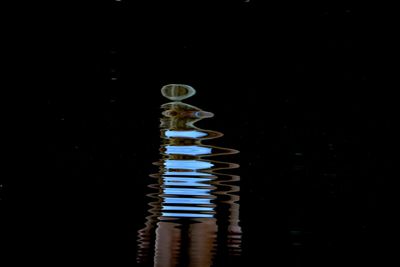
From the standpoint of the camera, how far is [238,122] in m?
2.54

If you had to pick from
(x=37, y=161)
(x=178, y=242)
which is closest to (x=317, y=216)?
(x=178, y=242)

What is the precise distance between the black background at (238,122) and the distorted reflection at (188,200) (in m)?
0.04

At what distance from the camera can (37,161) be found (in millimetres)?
2477

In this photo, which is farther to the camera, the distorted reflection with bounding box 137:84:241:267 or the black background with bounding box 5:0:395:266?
the black background with bounding box 5:0:395:266

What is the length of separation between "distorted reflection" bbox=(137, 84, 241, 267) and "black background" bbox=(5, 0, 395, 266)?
0.14ft

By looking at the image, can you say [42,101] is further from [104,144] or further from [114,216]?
[114,216]

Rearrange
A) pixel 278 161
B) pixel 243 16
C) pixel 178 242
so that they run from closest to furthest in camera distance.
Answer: pixel 178 242 → pixel 278 161 → pixel 243 16

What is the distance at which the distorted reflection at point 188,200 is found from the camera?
2.32 meters

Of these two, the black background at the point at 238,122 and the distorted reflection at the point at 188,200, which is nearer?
the distorted reflection at the point at 188,200

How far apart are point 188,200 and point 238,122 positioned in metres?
0.37

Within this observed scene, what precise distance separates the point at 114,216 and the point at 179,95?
1.77 ft

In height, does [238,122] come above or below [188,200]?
above

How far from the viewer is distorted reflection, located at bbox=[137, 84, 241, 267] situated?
7.61ft

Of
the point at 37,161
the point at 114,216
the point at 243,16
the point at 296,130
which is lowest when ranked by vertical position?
the point at 114,216
